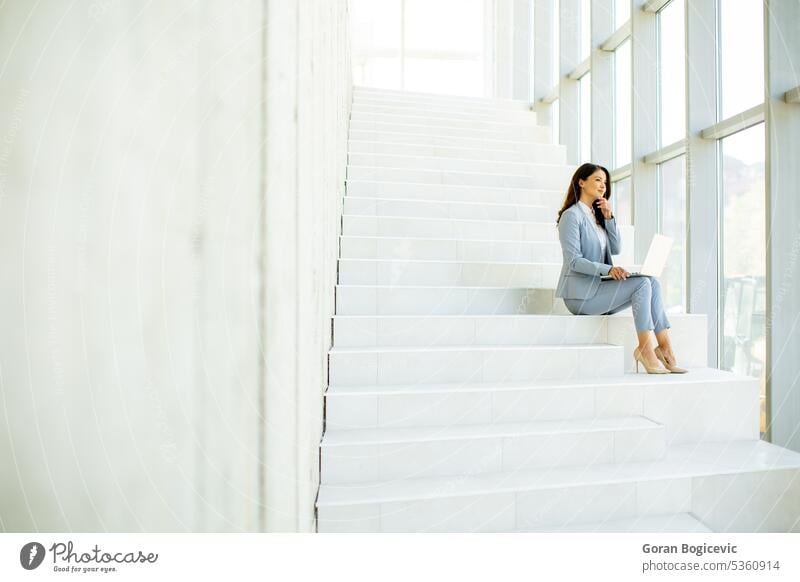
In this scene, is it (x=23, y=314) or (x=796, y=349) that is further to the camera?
(x=796, y=349)

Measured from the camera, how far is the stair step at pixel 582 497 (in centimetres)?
101

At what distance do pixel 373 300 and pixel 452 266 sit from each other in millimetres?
397

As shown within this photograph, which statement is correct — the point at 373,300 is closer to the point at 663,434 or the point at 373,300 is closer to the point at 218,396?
the point at 663,434

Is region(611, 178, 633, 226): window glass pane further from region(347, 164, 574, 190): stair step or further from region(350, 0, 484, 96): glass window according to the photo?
region(350, 0, 484, 96): glass window

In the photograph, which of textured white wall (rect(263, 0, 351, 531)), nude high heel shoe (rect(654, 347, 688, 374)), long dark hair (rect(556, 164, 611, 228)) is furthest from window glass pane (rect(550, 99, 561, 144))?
textured white wall (rect(263, 0, 351, 531))

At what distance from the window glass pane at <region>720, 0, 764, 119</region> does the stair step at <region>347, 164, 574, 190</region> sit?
2.67 ft

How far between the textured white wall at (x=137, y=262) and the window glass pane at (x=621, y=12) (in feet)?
10.7

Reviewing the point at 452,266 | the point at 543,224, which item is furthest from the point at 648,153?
the point at 452,266

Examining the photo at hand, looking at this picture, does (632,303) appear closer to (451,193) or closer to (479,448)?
(479,448)

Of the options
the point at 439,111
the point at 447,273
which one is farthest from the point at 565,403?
the point at 439,111

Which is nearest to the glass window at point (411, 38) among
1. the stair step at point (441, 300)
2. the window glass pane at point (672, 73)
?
the window glass pane at point (672, 73)

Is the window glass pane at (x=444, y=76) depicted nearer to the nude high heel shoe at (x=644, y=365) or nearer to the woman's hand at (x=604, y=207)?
the woman's hand at (x=604, y=207)

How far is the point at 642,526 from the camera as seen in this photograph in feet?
3.57

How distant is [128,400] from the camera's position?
0.47 m
